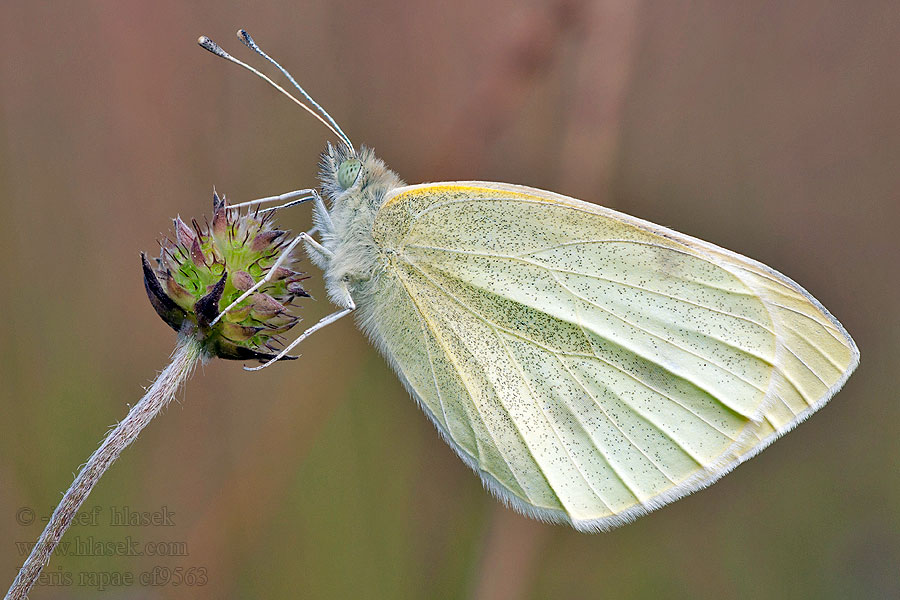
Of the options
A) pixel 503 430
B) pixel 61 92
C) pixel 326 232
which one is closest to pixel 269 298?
pixel 326 232

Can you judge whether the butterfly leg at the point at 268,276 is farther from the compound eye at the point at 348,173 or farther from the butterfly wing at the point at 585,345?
the butterfly wing at the point at 585,345

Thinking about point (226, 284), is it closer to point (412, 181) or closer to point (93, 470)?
point (93, 470)

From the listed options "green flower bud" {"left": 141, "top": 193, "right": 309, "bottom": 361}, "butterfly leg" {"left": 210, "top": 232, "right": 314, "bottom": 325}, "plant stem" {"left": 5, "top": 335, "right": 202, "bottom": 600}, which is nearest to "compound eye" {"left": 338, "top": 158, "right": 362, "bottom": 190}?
"butterfly leg" {"left": 210, "top": 232, "right": 314, "bottom": 325}

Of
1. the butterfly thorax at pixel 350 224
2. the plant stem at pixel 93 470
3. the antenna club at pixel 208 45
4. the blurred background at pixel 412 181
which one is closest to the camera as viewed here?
the plant stem at pixel 93 470

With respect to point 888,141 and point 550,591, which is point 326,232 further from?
point 888,141

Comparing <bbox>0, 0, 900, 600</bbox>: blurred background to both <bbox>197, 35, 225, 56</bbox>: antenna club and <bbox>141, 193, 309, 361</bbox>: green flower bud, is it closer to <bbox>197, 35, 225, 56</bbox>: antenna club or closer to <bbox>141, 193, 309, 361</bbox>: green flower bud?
<bbox>197, 35, 225, 56</bbox>: antenna club

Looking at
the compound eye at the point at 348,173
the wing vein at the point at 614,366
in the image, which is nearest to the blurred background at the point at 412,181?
the compound eye at the point at 348,173
